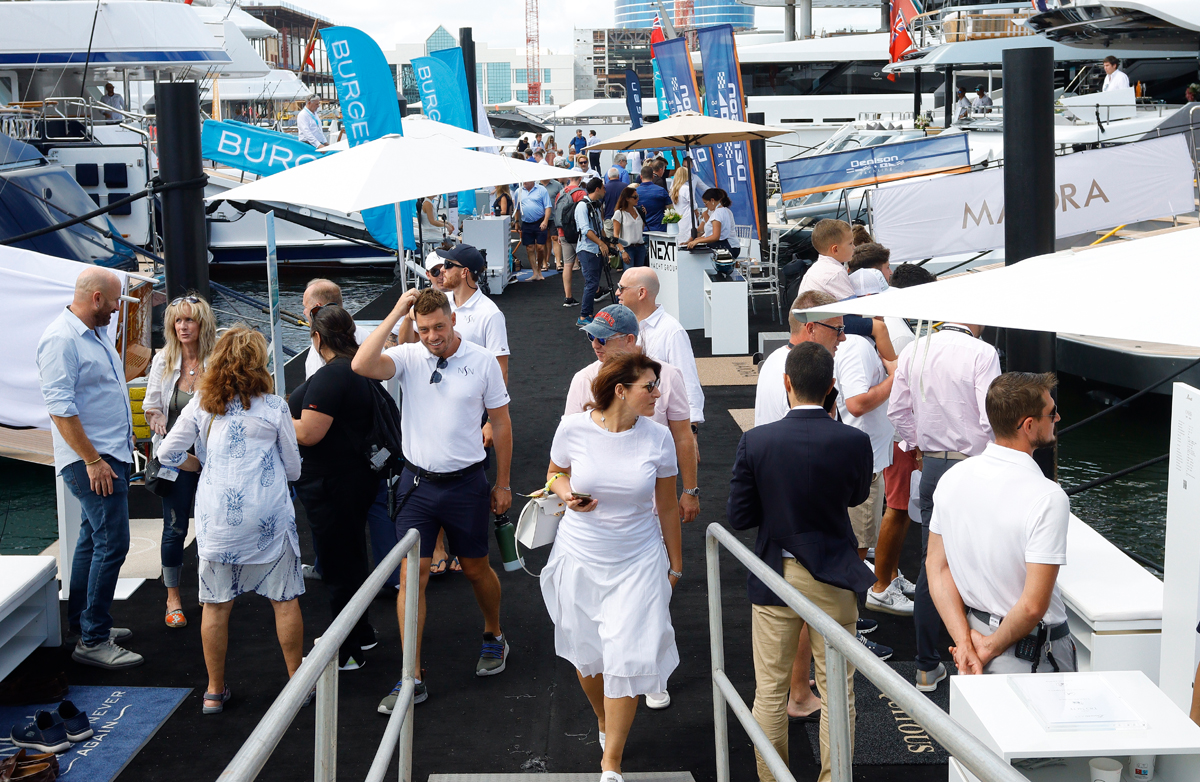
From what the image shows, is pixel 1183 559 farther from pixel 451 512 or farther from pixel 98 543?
pixel 98 543

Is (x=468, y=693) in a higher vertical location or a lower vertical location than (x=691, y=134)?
lower

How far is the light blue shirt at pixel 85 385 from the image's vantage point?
194 inches

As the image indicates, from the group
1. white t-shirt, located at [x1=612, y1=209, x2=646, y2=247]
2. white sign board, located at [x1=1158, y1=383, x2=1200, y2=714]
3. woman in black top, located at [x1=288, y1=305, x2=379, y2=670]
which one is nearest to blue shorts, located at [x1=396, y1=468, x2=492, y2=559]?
woman in black top, located at [x1=288, y1=305, x2=379, y2=670]

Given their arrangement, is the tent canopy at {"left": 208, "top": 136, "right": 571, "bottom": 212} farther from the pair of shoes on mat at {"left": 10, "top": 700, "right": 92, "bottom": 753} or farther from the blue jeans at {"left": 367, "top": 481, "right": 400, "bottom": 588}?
the pair of shoes on mat at {"left": 10, "top": 700, "right": 92, "bottom": 753}

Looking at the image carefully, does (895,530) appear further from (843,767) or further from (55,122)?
(55,122)

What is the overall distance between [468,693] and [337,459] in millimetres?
1246

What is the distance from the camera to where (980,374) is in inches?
186

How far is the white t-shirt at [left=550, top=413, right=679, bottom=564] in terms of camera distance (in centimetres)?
391

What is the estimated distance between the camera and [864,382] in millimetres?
5031

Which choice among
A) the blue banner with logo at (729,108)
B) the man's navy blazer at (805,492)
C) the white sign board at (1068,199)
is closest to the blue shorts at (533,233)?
the blue banner with logo at (729,108)

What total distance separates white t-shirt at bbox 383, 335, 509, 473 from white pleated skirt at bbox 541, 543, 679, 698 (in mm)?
922

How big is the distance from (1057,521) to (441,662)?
3.04 metres

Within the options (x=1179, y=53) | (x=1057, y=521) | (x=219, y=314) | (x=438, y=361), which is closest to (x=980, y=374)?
(x=1057, y=521)

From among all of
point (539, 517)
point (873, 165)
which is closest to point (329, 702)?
point (539, 517)
